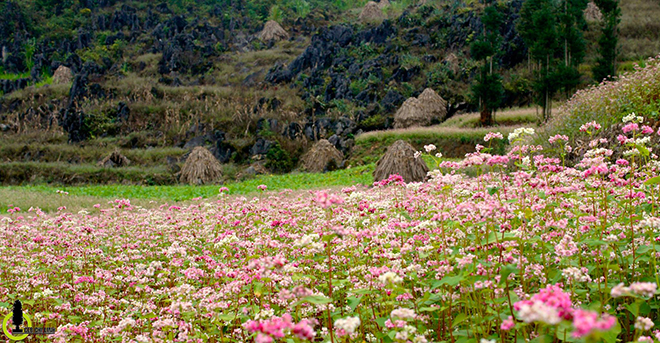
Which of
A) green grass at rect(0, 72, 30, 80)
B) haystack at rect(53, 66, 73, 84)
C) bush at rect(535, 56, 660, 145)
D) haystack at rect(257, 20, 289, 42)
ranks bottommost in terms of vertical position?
bush at rect(535, 56, 660, 145)

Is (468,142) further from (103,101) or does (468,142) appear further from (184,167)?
(103,101)

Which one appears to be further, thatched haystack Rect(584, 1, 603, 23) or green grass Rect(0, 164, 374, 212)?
thatched haystack Rect(584, 1, 603, 23)

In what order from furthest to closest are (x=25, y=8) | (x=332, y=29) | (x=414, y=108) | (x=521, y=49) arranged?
1. (x=25, y=8)
2. (x=332, y=29)
3. (x=521, y=49)
4. (x=414, y=108)

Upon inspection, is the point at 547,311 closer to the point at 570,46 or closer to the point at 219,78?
the point at 570,46

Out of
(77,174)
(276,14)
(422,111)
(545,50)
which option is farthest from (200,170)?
(276,14)

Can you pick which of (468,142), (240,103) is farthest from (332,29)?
(468,142)

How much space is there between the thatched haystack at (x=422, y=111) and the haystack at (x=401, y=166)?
16221 millimetres

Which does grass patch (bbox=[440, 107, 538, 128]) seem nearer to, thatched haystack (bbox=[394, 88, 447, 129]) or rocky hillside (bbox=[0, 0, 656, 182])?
thatched haystack (bbox=[394, 88, 447, 129])

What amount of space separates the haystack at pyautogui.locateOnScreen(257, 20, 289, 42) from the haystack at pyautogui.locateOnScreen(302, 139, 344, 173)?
42629mm

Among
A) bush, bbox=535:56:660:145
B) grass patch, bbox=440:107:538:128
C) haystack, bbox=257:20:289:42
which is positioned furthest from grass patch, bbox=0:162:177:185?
haystack, bbox=257:20:289:42

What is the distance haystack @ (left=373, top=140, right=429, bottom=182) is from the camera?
1614 cm

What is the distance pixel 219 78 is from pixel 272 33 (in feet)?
57.3

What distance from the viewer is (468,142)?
77.7ft

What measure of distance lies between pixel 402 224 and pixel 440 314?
795mm
